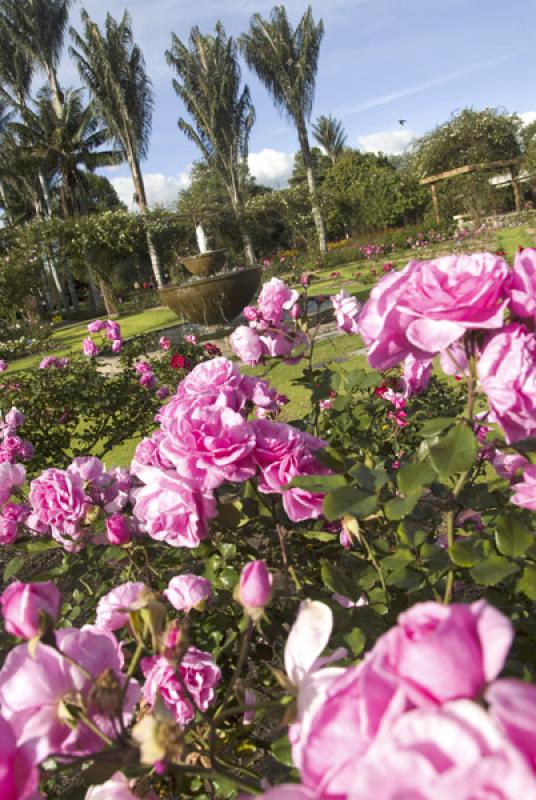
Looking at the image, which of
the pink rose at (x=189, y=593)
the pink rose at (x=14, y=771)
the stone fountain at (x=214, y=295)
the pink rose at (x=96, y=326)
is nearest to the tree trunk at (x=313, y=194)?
the stone fountain at (x=214, y=295)

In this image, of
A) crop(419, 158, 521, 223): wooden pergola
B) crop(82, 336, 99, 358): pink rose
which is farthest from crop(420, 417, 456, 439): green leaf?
crop(419, 158, 521, 223): wooden pergola

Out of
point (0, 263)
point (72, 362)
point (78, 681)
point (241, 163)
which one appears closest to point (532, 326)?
point (78, 681)

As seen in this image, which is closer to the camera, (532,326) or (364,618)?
(532,326)

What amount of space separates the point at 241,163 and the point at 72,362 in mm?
25149

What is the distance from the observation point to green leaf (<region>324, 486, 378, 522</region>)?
0.69 meters

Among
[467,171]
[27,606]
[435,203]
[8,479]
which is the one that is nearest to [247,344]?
[8,479]

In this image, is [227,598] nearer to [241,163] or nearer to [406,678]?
[406,678]

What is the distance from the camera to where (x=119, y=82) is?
21391 millimetres

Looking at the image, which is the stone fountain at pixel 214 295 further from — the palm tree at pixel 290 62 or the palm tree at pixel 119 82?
the palm tree at pixel 290 62

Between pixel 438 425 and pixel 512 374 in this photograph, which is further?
pixel 438 425

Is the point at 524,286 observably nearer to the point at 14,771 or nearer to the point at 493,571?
the point at 493,571

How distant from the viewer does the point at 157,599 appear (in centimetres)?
57

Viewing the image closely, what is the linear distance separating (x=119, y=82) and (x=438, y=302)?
2421cm

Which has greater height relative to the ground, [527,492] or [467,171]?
[467,171]
